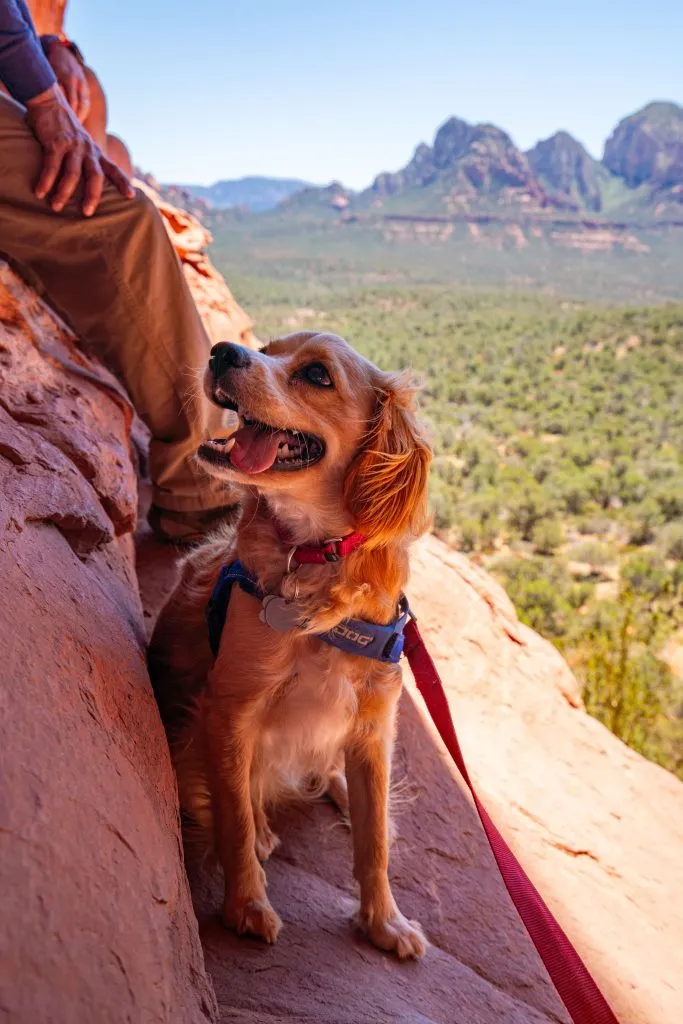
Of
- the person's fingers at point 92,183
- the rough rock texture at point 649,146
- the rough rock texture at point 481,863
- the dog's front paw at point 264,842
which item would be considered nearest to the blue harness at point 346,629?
the dog's front paw at point 264,842

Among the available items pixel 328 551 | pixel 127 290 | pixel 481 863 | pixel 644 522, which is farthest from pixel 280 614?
pixel 644 522

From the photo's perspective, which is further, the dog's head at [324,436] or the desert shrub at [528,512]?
the desert shrub at [528,512]

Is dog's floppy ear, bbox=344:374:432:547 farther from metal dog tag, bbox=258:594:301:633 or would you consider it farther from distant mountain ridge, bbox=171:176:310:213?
distant mountain ridge, bbox=171:176:310:213

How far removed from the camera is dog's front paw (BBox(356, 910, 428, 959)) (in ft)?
7.76

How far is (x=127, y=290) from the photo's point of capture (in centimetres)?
337

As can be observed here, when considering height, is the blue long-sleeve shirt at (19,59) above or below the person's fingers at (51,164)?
above

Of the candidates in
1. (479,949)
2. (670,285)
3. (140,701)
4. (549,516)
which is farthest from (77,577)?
(670,285)

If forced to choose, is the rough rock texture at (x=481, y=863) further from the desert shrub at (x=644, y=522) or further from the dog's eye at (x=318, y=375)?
the desert shrub at (x=644, y=522)

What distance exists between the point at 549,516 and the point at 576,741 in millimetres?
17958

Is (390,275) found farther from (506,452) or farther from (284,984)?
(284,984)

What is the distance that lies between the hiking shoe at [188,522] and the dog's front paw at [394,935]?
2109mm

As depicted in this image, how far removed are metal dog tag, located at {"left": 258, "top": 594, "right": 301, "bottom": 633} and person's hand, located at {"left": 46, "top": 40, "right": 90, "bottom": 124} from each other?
2.87 meters

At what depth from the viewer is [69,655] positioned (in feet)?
5.88

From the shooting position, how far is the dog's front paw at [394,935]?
7.76 ft
